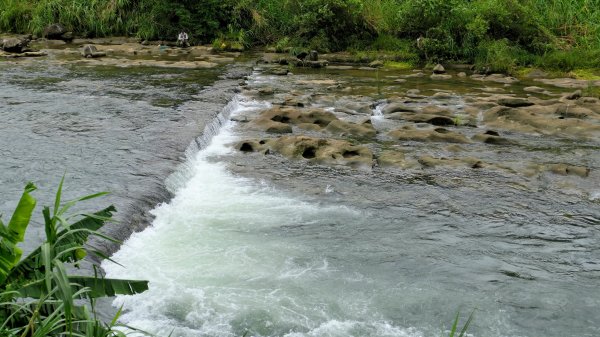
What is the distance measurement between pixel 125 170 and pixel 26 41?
17607mm

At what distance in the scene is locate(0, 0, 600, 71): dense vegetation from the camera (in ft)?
71.2

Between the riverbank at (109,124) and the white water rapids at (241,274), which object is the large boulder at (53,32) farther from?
the white water rapids at (241,274)

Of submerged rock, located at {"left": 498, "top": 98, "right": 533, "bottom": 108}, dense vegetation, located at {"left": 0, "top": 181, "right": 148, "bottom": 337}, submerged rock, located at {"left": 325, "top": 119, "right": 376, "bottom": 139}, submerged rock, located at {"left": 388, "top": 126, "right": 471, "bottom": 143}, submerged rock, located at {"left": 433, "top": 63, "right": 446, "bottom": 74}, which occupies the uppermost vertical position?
dense vegetation, located at {"left": 0, "top": 181, "right": 148, "bottom": 337}

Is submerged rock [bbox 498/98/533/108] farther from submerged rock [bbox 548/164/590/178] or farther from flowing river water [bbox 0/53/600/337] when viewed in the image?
submerged rock [bbox 548/164/590/178]

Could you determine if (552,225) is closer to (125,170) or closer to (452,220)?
(452,220)

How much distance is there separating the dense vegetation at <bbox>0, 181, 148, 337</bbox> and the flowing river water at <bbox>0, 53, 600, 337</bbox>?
484 millimetres

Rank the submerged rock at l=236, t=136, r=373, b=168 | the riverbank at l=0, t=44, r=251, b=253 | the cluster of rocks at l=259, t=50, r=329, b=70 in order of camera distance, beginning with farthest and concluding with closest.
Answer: the cluster of rocks at l=259, t=50, r=329, b=70 → the submerged rock at l=236, t=136, r=373, b=168 → the riverbank at l=0, t=44, r=251, b=253

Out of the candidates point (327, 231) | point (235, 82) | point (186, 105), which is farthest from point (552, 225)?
point (235, 82)

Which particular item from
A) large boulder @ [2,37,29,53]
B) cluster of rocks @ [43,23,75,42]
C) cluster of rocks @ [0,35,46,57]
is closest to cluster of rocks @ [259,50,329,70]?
cluster of rocks @ [0,35,46,57]

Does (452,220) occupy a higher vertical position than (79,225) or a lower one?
lower

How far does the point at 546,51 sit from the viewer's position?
2167 centimetres

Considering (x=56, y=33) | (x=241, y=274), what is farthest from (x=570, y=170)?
(x=56, y=33)

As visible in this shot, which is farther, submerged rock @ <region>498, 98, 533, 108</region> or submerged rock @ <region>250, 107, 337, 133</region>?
submerged rock @ <region>498, 98, 533, 108</region>

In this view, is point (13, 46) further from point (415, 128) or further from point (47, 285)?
point (47, 285)
